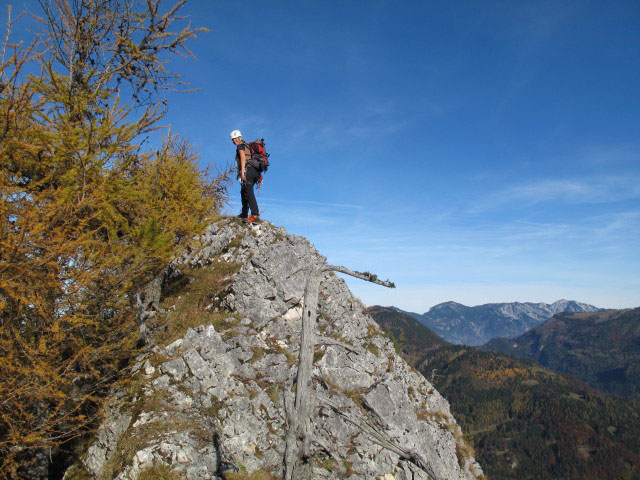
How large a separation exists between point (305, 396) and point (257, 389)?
7.97m

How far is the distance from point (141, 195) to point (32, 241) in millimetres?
5430

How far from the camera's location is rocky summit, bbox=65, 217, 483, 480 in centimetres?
899

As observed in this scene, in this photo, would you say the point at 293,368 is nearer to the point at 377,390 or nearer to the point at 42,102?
the point at 377,390

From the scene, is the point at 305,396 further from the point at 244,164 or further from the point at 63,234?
the point at 244,164

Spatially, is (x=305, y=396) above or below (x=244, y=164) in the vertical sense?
below

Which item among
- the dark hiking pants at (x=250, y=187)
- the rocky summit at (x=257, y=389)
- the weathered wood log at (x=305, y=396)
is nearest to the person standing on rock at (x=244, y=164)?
the dark hiking pants at (x=250, y=187)

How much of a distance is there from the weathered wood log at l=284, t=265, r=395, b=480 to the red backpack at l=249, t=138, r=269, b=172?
9872 mm

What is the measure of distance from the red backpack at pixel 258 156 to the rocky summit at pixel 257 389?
513 centimetres

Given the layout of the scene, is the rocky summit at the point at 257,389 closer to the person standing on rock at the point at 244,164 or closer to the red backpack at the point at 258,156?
the person standing on rock at the point at 244,164

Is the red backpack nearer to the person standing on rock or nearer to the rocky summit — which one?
the person standing on rock

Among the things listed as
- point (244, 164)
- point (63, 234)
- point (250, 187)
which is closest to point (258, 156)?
point (244, 164)

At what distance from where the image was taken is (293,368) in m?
14.2

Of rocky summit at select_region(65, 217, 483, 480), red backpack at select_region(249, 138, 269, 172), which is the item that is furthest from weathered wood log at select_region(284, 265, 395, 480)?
red backpack at select_region(249, 138, 269, 172)

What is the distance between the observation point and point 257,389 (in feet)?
42.8
